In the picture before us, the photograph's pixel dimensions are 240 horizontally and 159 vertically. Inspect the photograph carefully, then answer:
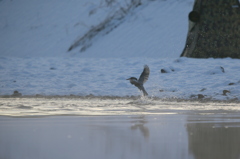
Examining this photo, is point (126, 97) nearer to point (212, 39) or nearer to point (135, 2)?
point (212, 39)

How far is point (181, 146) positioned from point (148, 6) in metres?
23.4

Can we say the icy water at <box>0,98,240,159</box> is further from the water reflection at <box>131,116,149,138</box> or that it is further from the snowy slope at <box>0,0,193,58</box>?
the snowy slope at <box>0,0,193,58</box>

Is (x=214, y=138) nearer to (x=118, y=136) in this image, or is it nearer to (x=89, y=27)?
(x=118, y=136)

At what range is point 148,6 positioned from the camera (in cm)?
2720

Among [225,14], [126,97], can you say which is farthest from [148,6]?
[126,97]

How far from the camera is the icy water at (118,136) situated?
3875 mm

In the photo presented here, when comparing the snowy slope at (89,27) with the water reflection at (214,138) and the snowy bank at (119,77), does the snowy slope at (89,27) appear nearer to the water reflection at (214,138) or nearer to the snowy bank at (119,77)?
the snowy bank at (119,77)

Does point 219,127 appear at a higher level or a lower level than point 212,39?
lower

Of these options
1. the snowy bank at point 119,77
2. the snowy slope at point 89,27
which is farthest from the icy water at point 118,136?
the snowy slope at point 89,27

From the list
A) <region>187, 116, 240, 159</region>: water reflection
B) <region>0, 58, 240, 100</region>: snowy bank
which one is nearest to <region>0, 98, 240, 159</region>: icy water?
<region>187, 116, 240, 159</region>: water reflection

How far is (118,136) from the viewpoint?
487 cm

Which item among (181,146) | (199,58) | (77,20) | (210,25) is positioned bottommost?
(181,146)

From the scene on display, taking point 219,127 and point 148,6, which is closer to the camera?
point 219,127

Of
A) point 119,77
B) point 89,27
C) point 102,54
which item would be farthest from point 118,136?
point 89,27
